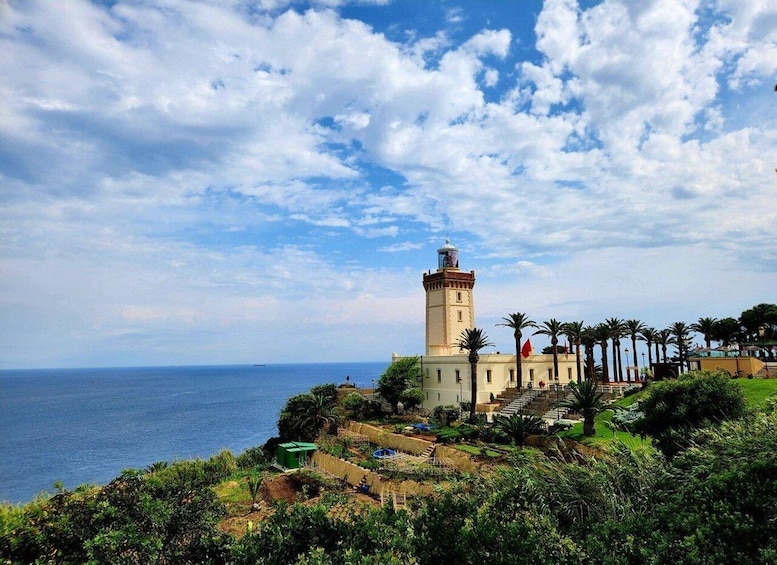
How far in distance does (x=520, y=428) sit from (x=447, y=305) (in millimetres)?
20220

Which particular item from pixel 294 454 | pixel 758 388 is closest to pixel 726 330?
pixel 758 388

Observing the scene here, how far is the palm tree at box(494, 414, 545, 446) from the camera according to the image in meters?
28.5

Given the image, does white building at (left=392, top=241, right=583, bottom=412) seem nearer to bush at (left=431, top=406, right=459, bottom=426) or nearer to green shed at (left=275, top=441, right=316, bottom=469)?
bush at (left=431, top=406, right=459, bottom=426)

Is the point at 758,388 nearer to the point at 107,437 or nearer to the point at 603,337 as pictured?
the point at 603,337

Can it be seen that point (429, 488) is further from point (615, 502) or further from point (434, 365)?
point (434, 365)

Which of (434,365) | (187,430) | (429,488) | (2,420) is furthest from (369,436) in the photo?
(2,420)

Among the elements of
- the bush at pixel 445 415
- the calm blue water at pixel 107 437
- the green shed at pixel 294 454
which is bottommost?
the calm blue water at pixel 107 437

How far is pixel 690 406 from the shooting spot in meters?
20.4

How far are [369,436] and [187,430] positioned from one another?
46876 millimetres

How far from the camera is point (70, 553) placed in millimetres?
9219

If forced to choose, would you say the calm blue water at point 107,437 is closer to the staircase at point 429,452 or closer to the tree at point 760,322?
the staircase at point 429,452

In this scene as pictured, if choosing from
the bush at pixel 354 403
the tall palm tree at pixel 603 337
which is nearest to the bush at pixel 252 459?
the bush at pixel 354 403

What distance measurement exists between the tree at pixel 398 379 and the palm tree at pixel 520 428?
1495 centimetres

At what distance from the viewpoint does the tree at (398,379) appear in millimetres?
43438
